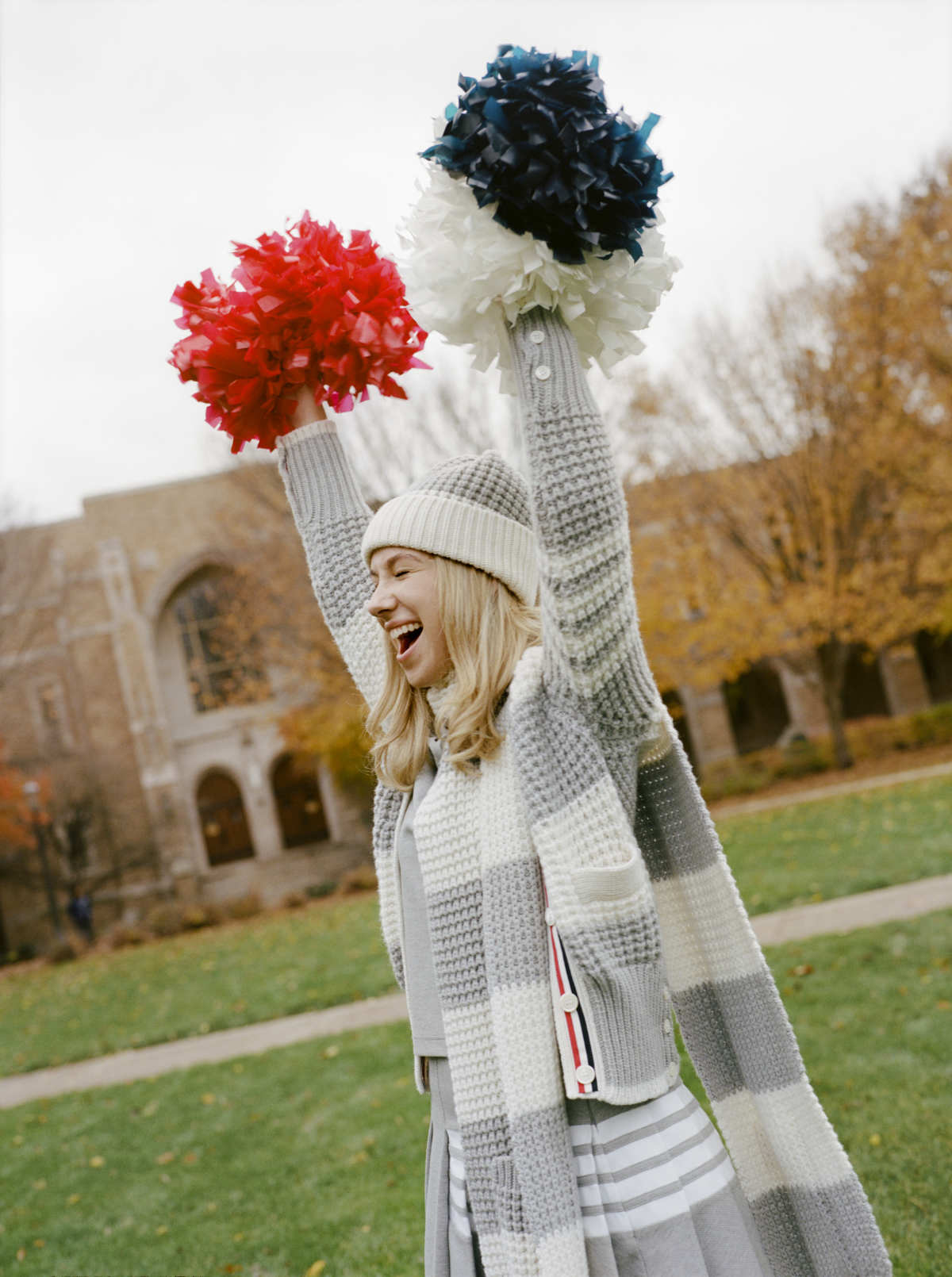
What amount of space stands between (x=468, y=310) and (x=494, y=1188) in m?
1.32

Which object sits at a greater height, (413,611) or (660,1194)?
(413,611)

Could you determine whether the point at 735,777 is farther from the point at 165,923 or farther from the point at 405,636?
the point at 405,636

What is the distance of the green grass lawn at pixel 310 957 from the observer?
858 cm

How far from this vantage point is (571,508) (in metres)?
1.57

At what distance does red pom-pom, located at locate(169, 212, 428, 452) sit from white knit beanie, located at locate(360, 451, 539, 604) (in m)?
0.40

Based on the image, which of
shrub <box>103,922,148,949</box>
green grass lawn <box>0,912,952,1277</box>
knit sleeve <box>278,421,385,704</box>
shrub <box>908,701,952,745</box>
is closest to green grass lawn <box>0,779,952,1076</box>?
green grass lawn <box>0,912,952,1277</box>

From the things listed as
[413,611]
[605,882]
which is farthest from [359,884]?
[605,882]

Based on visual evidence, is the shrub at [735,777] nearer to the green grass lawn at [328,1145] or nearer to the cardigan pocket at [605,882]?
the green grass lawn at [328,1145]

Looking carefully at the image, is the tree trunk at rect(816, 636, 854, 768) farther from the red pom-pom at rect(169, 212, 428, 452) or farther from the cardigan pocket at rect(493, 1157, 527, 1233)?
the cardigan pocket at rect(493, 1157, 527, 1233)

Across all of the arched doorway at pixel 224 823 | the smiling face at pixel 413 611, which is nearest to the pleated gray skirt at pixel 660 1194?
the smiling face at pixel 413 611

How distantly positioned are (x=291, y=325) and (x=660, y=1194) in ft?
5.49

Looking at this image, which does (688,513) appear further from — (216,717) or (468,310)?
(468,310)

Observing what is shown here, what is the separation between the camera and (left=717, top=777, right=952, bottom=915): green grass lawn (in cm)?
842

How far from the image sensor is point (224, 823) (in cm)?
2689
